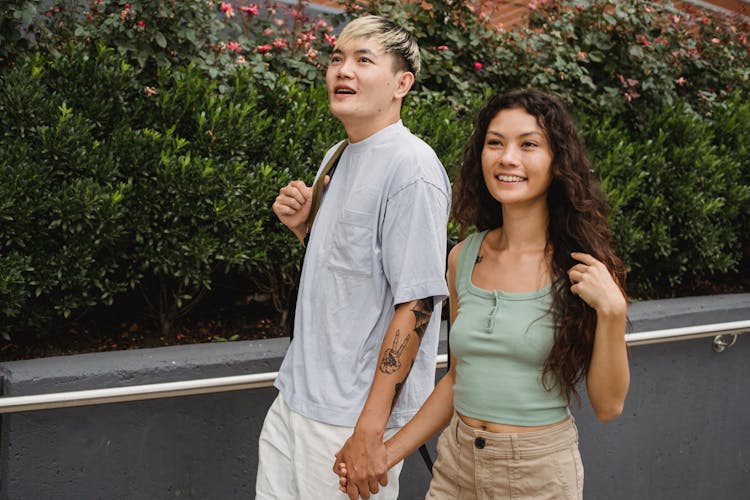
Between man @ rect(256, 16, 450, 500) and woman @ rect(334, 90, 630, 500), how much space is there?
4.2 inches

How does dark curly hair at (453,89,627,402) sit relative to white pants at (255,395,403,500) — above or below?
above

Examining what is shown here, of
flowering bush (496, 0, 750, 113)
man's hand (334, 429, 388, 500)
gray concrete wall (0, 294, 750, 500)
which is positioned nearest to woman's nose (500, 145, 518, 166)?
man's hand (334, 429, 388, 500)

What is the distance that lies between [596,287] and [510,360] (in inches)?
11.2

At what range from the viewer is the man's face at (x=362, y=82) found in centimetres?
229

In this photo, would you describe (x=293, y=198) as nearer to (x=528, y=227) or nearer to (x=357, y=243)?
(x=357, y=243)

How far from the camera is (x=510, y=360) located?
6.64 feet

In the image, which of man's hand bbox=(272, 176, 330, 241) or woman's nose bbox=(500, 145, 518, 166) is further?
man's hand bbox=(272, 176, 330, 241)

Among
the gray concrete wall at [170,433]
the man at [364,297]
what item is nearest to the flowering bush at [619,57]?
the gray concrete wall at [170,433]

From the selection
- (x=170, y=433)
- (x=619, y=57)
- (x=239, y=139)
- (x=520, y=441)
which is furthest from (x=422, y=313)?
(x=619, y=57)

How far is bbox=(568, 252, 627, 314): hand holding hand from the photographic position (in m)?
1.89

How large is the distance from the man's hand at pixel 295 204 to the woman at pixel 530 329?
0.58 m

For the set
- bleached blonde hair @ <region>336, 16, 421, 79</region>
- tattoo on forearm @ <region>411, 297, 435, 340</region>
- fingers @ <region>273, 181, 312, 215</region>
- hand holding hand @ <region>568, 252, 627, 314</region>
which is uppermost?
bleached blonde hair @ <region>336, 16, 421, 79</region>

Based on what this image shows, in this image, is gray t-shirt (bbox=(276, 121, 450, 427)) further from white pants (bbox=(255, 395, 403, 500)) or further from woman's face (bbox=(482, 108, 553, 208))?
woman's face (bbox=(482, 108, 553, 208))

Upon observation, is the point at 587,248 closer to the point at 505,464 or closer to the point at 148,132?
the point at 505,464
